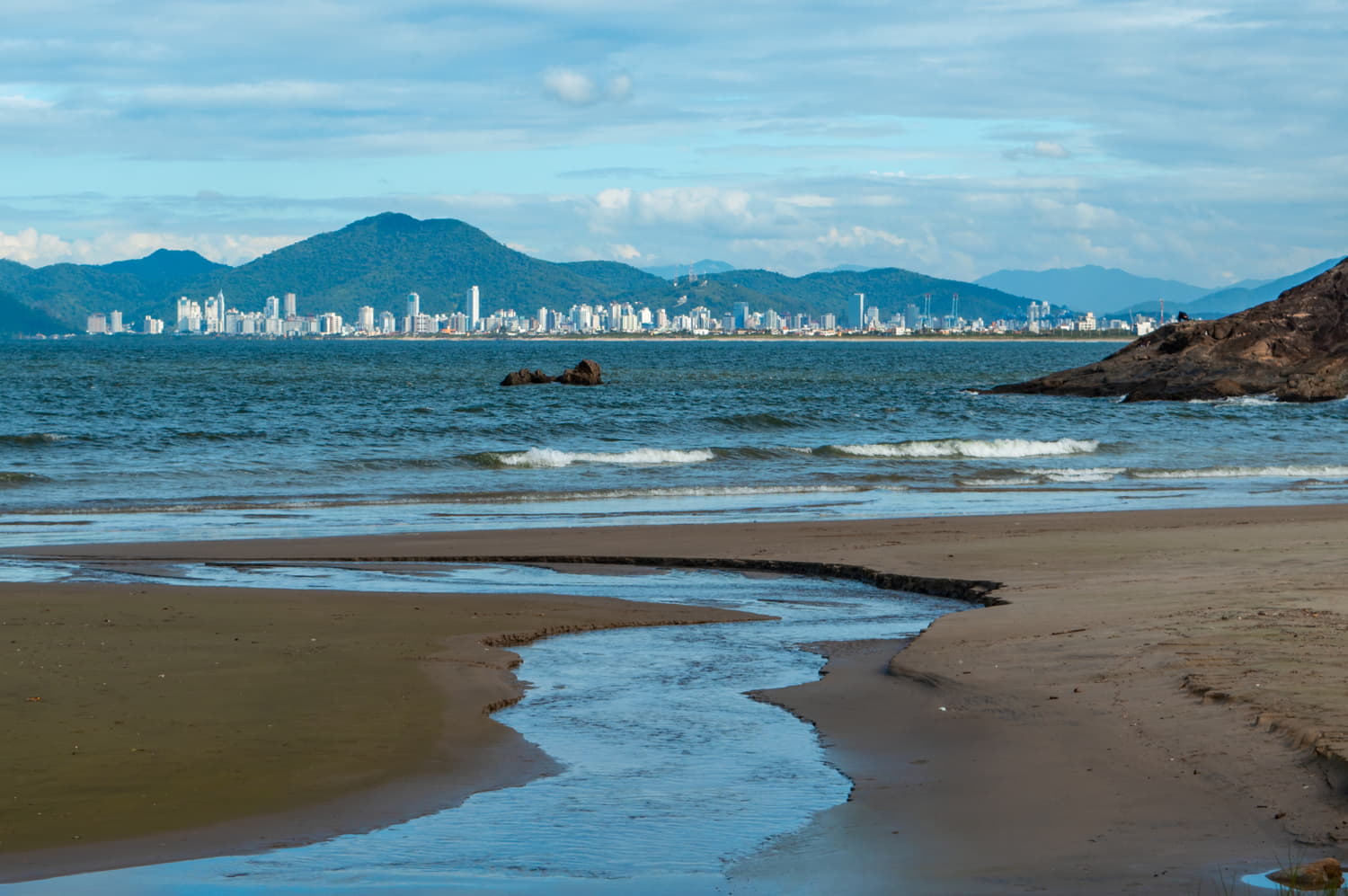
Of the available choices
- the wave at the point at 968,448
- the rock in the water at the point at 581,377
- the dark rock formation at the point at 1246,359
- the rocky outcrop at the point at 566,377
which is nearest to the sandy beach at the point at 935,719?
the wave at the point at 968,448

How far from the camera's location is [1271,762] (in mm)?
7406

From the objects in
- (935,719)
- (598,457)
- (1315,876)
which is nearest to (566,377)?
(598,457)

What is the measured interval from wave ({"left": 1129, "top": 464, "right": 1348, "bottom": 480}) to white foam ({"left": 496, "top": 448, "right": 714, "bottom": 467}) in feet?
37.9

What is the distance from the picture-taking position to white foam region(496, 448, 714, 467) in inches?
1390

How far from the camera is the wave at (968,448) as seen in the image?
127 ft

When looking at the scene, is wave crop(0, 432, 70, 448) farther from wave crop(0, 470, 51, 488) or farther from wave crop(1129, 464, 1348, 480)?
wave crop(1129, 464, 1348, 480)

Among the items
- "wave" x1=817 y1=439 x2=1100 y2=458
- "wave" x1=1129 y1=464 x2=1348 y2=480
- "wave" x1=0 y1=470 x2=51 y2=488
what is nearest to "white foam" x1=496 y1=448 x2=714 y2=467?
"wave" x1=817 y1=439 x2=1100 y2=458

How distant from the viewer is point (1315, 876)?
542 cm

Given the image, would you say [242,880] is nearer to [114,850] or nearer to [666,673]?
[114,850]

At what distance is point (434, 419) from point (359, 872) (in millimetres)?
46907

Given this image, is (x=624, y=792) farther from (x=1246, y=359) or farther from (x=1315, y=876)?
(x=1246, y=359)

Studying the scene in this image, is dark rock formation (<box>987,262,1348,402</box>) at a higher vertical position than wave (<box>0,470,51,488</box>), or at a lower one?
higher

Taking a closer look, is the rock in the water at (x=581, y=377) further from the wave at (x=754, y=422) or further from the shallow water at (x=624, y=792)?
the shallow water at (x=624, y=792)

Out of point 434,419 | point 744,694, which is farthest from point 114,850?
point 434,419
